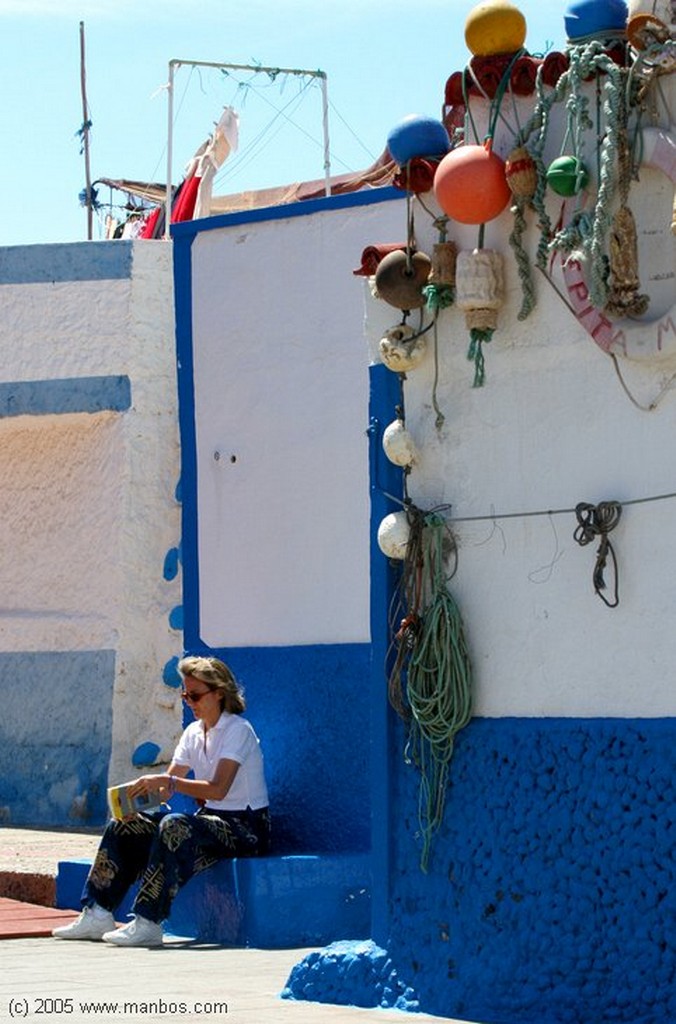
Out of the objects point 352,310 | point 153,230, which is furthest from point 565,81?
point 153,230

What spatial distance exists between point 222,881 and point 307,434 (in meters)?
2.10

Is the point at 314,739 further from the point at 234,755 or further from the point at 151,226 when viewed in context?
the point at 151,226

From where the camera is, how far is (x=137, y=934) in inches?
302

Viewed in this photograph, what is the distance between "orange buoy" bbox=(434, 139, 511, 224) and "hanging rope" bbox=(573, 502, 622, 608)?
3.37ft

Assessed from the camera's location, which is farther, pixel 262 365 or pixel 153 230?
pixel 153 230

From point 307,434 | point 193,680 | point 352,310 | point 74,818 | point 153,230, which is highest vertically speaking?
point 153,230

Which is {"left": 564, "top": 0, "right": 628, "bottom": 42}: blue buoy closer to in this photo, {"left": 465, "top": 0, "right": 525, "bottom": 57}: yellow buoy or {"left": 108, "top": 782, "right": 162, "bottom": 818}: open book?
{"left": 465, "top": 0, "right": 525, "bottom": 57}: yellow buoy

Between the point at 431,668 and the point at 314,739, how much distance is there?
2.21m

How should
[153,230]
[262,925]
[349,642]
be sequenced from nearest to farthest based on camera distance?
[262,925], [349,642], [153,230]

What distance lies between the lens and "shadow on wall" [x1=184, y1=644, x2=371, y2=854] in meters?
8.37

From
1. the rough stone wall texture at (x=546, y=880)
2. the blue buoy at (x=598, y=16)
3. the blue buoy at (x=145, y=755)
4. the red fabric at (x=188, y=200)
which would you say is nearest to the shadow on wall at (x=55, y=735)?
the blue buoy at (x=145, y=755)

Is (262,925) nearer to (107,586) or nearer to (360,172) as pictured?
(107,586)

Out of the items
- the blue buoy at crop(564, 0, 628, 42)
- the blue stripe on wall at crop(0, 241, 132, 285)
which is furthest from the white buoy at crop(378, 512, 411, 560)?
the blue stripe on wall at crop(0, 241, 132, 285)

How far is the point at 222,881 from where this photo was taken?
26.1 ft
